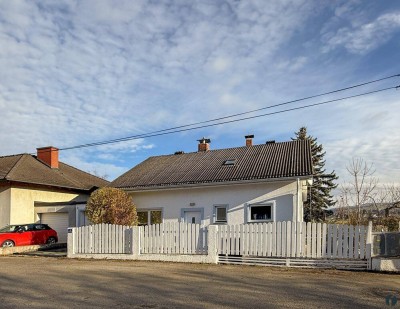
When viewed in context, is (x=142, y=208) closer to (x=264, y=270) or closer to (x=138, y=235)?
(x=138, y=235)

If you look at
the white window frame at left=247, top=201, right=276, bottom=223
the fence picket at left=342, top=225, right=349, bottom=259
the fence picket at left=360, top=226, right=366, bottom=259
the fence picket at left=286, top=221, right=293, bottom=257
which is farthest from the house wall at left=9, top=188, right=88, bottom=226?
the fence picket at left=360, top=226, right=366, bottom=259

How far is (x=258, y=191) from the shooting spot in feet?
59.9

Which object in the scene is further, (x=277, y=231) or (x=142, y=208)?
(x=142, y=208)

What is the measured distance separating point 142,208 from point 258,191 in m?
6.40

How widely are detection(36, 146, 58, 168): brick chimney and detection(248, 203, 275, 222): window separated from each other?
16.7m

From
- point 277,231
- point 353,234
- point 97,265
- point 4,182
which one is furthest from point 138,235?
point 4,182

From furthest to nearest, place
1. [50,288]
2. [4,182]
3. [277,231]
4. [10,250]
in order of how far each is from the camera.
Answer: [4,182]
[10,250]
[277,231]
[50,288]

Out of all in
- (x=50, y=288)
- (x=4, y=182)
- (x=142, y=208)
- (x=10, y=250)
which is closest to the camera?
(x=50, y=288)

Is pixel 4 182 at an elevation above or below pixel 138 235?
above

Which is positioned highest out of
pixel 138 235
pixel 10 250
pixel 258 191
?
pixel 258 191

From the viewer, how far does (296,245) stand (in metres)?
→ 13.1

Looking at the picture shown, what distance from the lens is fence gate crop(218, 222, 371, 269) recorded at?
12242mm

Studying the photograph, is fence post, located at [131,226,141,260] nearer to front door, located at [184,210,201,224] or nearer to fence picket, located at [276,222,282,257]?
front door, located at [184,210,201,224]

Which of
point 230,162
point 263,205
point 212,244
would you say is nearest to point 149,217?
point 230,162
